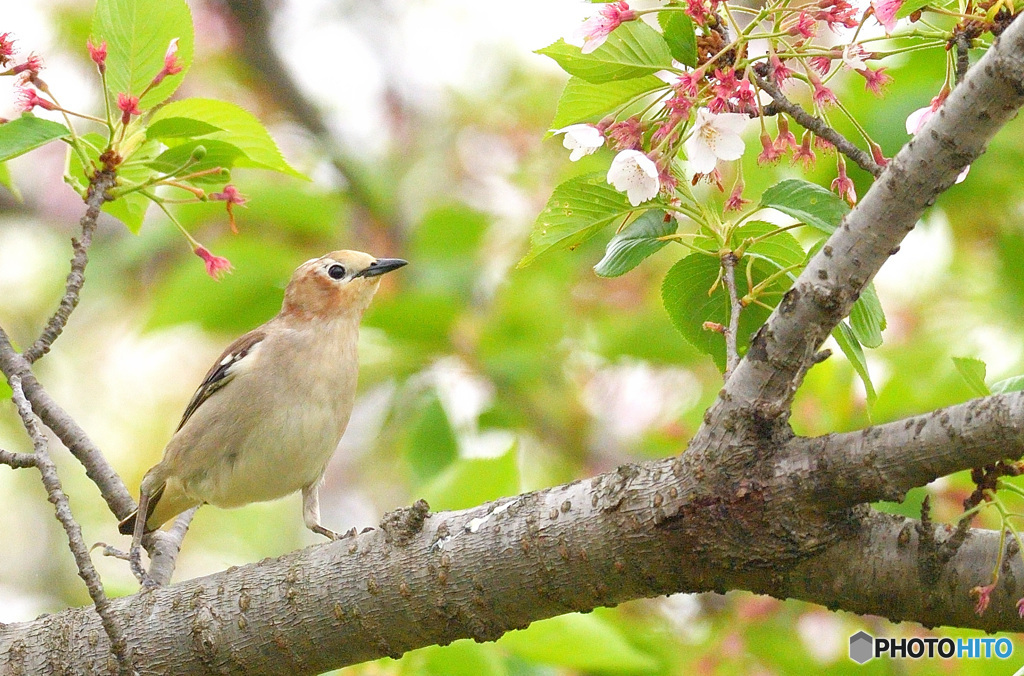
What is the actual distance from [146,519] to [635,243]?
2.99 m

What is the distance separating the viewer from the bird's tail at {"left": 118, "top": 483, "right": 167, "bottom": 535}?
4512mm

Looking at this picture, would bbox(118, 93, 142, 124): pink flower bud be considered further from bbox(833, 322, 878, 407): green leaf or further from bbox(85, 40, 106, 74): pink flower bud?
bbox(833, 322, 878, 407): green leaf

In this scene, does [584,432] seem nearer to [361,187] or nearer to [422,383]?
[422,383]

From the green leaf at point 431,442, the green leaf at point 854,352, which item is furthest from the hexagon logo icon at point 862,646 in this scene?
the green leaf at point 854,352

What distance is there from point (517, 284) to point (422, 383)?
3.19 feet

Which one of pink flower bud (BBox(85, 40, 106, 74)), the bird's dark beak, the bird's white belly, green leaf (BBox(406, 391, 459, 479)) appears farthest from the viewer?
green leaf (BBox(406, 391, 459, 479))

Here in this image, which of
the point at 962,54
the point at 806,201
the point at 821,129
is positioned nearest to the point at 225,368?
the point at 806,201

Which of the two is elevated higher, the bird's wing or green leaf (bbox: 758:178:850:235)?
the bird's wing

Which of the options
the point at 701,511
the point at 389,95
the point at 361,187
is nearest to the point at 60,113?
the point at 701,511

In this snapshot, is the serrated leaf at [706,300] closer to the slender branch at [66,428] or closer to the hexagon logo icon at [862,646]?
the slender branch at [66,428]

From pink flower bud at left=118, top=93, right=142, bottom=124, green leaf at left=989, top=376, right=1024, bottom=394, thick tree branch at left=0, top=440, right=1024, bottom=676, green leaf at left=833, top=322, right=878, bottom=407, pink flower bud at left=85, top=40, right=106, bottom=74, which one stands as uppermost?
pink flower bud at left=85, top=40, right=106, bottom=74

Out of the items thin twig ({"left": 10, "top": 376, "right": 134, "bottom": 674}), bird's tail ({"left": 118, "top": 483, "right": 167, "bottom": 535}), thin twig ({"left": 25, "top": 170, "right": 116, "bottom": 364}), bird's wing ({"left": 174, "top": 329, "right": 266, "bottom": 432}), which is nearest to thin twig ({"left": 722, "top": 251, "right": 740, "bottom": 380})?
thin twig ({"left": 10, "top": 376, "right": 134, "bottom": 674})

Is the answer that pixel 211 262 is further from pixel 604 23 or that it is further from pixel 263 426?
pixel 604 23

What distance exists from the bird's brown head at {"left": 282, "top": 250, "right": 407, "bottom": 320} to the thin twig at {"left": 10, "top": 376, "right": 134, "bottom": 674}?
259 cm
